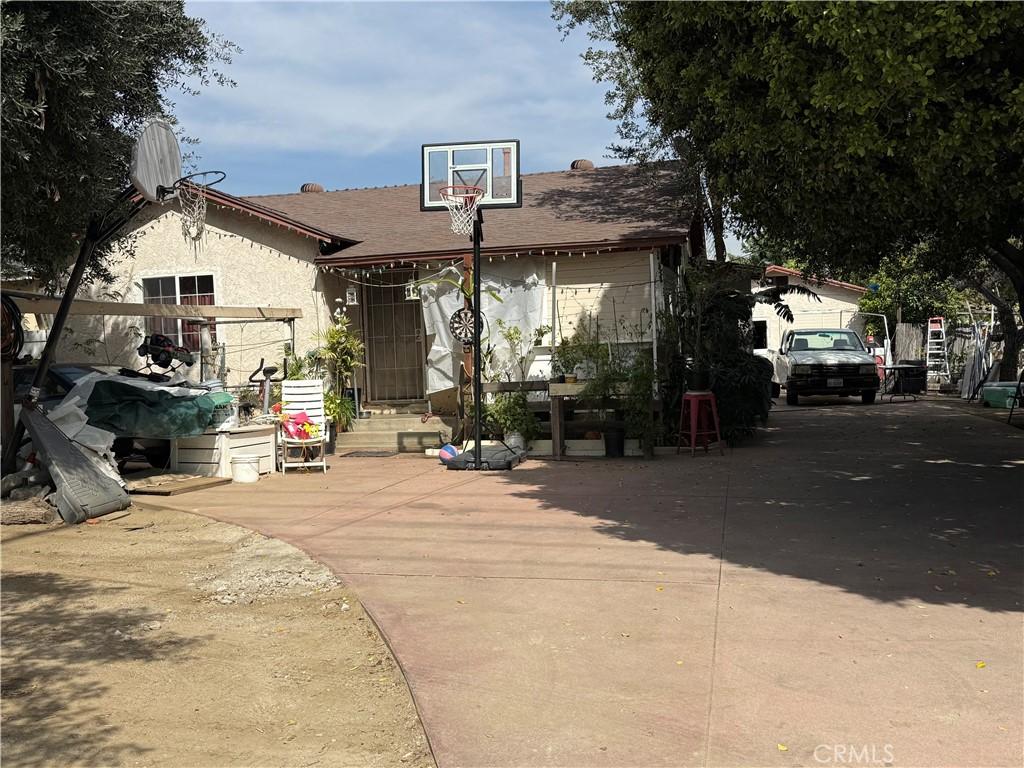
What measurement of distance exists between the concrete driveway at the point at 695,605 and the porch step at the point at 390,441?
138 inches

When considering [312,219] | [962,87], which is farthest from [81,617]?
[312,219]

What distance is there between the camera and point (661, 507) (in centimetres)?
844

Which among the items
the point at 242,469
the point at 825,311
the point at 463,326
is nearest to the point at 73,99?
the point at 242,469

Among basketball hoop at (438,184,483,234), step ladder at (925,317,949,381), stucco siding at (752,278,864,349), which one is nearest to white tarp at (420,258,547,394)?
basketball hoop at (438,184,483,234)

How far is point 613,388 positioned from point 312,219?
836cm

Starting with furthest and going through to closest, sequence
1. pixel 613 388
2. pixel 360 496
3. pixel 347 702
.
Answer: pixel 613 388
pixel 360 496
pixel 347 702

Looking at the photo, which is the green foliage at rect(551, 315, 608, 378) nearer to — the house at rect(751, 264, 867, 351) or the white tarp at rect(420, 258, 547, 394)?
the white tarp at rect(420, 258, 547, 394)

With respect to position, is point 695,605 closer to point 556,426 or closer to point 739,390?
point 556,426

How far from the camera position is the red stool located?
12094 millimetres

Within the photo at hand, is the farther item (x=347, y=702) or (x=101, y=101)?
(x=101, y=101)

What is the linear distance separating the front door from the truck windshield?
10.9 metres

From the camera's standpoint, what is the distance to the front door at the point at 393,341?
52.7 feet

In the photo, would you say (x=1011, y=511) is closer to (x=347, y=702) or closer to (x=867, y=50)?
(x=867, y=50)

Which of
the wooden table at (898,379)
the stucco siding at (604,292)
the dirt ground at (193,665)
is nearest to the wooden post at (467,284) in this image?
the stucco siding at (604,292)
